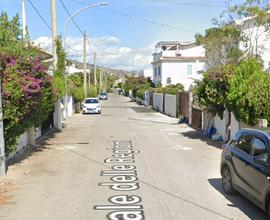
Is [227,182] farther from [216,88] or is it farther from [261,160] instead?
[216,88]

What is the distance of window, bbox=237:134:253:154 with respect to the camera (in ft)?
26.4

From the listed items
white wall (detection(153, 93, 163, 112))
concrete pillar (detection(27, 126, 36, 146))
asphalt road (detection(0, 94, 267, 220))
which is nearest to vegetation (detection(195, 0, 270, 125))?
asphalt road (detection(0, 94, 267, 220))

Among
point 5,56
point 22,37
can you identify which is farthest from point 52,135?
point 5,56

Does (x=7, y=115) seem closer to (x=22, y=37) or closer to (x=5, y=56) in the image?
(x=5, y=56)

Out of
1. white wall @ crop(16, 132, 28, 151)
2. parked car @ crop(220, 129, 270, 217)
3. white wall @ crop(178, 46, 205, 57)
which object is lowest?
white wall @ crop(16, 132, 28, 151)

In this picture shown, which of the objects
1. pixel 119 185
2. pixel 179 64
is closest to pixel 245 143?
pixel 119 185

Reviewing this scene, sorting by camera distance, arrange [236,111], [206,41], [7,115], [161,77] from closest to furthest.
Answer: [7,115], [236,111], [206,41], [161,77]

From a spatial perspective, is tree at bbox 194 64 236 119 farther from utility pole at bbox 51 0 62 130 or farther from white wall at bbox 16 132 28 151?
utility pole at bbox 51 0 62 130

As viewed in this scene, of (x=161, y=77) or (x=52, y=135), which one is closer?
(x=52, y=135)

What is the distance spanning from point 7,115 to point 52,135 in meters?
9.68

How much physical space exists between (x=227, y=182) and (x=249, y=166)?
59.5 inches

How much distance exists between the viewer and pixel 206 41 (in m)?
28.7

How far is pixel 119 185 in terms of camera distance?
389 inches

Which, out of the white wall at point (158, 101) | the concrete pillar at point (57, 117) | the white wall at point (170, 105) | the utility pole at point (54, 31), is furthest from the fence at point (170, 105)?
the utility pole at point (54, 31)
